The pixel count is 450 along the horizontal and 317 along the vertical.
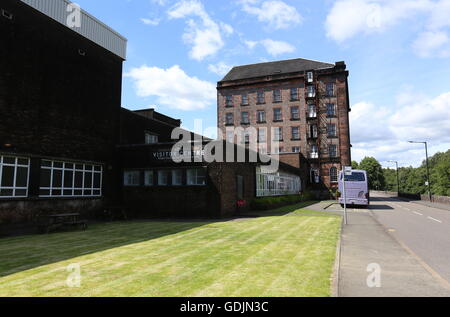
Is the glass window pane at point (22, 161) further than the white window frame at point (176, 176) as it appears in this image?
No

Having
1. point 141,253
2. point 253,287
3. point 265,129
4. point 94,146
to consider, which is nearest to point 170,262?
point 141,253

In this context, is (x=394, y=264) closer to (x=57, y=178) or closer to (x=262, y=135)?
(x=57, y=178)

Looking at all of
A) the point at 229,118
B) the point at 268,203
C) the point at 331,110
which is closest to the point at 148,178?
the point at 268,203

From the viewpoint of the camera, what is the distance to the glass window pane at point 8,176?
46.4ft

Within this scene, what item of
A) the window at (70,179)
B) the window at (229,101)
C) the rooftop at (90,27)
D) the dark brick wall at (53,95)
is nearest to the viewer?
the dark brick wall at (53,95)

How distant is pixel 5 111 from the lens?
14148 mm

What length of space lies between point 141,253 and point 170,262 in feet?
4.79

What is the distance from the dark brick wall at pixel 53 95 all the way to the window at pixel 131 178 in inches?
28.3

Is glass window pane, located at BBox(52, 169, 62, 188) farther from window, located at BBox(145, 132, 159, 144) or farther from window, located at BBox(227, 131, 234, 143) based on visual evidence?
window, located at BBox(227, 131, 234, 143)

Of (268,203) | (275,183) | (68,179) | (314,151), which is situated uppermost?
(314,151)

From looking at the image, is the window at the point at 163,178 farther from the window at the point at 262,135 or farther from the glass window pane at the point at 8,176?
the window at the point at 262,135

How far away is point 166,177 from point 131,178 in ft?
9.81

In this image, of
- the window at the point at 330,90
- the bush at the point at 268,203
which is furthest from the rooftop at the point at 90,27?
the window at the point at 330,90

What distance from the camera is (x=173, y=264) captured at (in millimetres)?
6801
